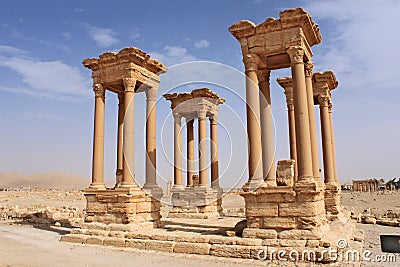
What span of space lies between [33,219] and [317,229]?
1995cm

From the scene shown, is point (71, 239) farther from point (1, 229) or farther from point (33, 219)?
point (33, 219)

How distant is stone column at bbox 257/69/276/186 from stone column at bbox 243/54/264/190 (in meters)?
0.54

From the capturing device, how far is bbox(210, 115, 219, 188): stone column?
86.5 ft

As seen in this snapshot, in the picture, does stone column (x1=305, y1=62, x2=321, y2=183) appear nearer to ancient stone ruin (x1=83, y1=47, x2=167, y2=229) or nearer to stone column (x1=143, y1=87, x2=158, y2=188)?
ancient stone ruin (x1=83, y1=47, x2=167, y2=229)

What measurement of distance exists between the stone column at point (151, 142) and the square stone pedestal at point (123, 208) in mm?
1360

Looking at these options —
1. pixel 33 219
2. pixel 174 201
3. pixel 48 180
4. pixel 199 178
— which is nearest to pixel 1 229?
pixel 33 219

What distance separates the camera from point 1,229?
66.1ft

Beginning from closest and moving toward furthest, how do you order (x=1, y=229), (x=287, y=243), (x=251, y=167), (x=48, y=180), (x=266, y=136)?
(x=287, y=243) → (x=251, y=167) → (x=266, y=136) → (x=1, y=229) → (x=48, y=180)

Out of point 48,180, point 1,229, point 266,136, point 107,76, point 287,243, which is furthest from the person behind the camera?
point 48,180

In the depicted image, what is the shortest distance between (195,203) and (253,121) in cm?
1187

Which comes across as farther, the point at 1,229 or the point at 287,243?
the point at 1,229

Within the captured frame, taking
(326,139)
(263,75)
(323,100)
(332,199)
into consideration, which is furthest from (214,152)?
(263,75)

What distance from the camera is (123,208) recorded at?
52.2 ft

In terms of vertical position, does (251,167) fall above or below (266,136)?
below
